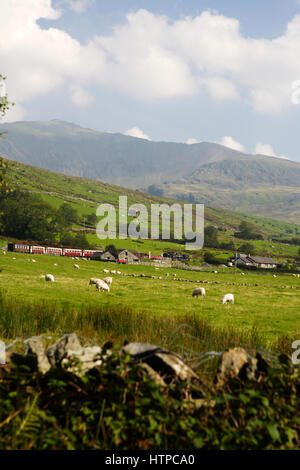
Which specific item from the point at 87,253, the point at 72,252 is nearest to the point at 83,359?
the point at 72,252

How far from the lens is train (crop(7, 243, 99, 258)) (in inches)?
3812

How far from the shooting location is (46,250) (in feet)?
338

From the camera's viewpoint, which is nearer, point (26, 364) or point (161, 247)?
point (26, 364)

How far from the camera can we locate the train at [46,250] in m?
96.8

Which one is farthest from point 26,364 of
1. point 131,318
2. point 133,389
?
point 131,318

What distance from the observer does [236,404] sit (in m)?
5.65

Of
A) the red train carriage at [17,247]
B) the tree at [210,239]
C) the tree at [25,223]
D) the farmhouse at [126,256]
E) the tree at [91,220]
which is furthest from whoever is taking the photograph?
the tree at [91,220]

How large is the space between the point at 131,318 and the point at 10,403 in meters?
5.49

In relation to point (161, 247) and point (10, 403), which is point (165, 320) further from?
point (161, 247)

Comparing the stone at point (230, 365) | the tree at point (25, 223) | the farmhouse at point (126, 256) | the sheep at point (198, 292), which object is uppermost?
the tree at point (25, 223)

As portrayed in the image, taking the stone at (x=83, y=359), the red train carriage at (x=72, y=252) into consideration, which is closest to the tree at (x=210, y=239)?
the red train carriage at (x=72, y=252)

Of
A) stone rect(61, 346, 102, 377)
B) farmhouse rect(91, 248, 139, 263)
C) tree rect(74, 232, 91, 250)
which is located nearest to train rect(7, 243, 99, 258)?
farmhouse rect(91, 248, 139, 263)

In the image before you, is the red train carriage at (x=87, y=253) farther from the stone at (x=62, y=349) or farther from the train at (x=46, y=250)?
the stone at (x=62, y=349)

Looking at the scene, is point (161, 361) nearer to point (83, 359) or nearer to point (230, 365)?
point (230, 365)
